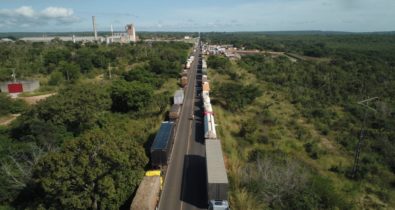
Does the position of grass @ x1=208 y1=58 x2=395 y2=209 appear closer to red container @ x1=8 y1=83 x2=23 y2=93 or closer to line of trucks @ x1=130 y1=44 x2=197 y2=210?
line of trucks @ x1=130 y1=44 x2=197 y2=210

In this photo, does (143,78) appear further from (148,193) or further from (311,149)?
(148,193)

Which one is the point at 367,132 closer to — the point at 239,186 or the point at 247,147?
the point at 247,147

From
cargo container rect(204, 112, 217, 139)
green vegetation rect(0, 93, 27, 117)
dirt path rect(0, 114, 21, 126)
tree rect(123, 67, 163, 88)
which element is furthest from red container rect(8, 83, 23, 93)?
cargo container rect(204, 112, 217, 139)

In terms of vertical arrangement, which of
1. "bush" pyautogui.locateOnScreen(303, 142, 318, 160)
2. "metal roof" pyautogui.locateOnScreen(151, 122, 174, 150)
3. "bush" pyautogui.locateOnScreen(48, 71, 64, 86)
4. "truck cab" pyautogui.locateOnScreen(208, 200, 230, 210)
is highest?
"bush" pyautogui.locateOnScreen(48, 71, 64, 86)

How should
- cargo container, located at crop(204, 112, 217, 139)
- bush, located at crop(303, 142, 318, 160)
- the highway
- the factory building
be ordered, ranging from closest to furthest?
the highway → cargo container, located at crop(204, 112, 217, 139) → bush, located at crop(303, 142, 318, 160) → the factory building

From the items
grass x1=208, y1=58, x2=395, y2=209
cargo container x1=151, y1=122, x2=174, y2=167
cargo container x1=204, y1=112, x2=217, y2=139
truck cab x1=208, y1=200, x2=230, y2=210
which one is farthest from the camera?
cargo container x1=204, y1=112, x2=217, y2=139

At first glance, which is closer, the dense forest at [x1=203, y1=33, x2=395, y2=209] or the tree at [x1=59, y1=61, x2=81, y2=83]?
the dense forest at [x1=203, y1=33, x2=395, y2=209]

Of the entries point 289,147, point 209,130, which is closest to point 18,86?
point 209,130

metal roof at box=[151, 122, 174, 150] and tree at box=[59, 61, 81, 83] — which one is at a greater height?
tree at box=[59, 61, 81, 83]
